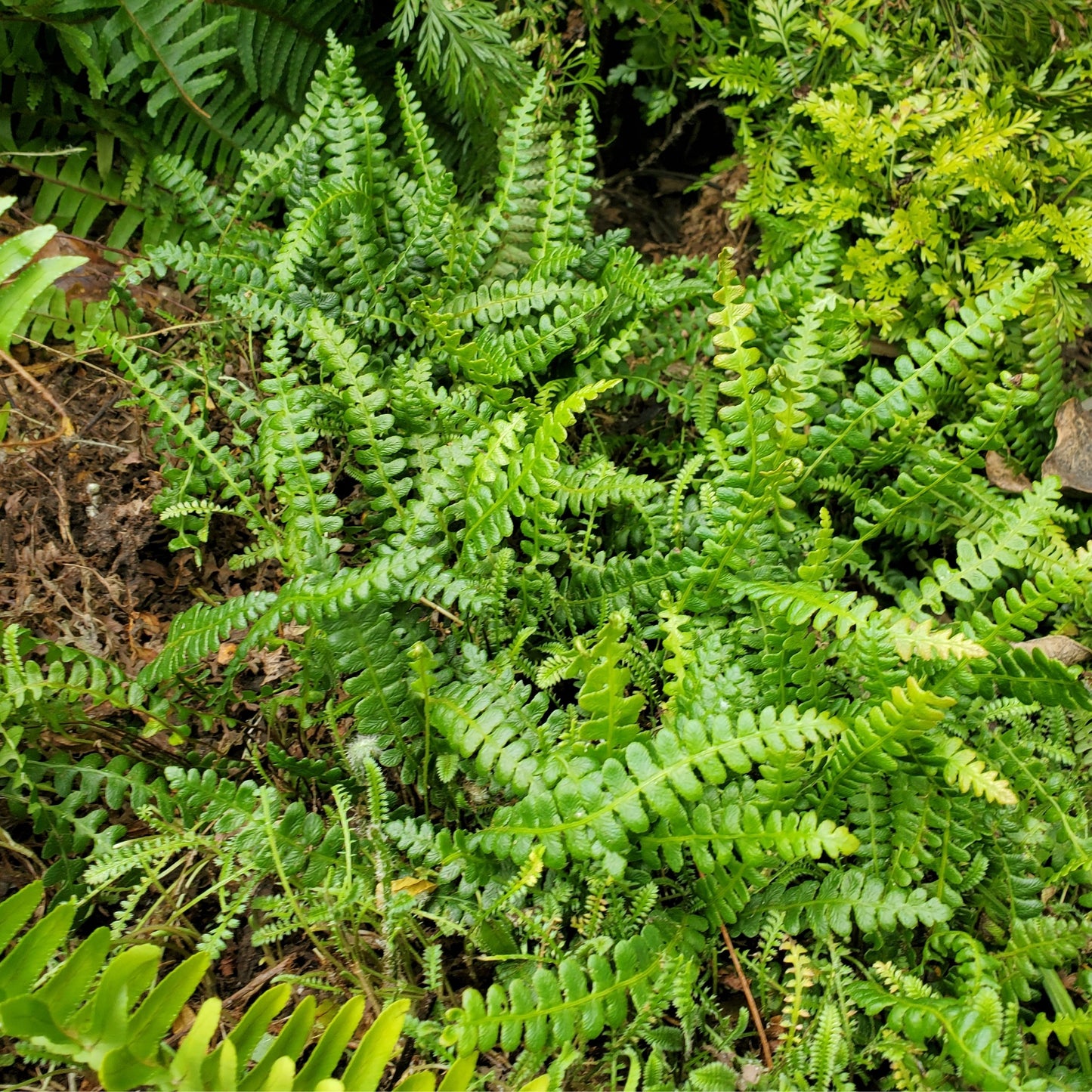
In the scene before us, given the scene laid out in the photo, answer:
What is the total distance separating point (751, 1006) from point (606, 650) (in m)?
0.72

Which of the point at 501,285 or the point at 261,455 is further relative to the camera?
the point at 501,285

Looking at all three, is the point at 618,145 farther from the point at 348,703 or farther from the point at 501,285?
the point at 348,703

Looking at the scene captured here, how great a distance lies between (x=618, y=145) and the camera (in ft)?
10.1

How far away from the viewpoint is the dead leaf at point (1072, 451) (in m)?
2.18

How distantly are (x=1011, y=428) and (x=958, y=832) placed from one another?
1153 mm

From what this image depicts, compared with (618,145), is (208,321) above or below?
below

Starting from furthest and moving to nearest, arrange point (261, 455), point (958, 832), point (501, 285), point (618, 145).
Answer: point (618, 145) → point (501, 285) → point (261, 455) → point (958, 832)

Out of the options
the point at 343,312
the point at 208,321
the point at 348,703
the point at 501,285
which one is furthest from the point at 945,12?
the point at 348,703

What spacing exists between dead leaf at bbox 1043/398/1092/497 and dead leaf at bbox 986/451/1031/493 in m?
0.07

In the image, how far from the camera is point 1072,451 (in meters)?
2.21

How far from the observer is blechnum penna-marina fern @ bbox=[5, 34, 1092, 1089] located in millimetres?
1490

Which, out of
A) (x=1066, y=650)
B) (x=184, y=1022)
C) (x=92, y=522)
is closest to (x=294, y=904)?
(x=184, y=1022)

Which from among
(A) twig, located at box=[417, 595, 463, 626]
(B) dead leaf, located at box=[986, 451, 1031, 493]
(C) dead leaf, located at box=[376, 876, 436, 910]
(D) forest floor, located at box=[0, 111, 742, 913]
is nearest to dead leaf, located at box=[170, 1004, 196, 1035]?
(D) forest floor, located at box=[0, 111, 742, 913]

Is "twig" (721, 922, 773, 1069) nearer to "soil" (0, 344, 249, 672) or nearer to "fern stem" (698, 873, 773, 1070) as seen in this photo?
"fern stem" (698, 873, 773, 1070)
